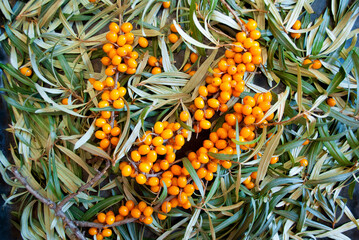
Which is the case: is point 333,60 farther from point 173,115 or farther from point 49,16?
point 49,16

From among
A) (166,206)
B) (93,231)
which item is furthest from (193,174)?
(93,231)

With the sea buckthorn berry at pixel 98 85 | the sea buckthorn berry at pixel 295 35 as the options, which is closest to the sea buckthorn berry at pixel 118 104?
the sea buckthorn berry at pixel 98 85

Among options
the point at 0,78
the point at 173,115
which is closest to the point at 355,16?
the point at 173,115

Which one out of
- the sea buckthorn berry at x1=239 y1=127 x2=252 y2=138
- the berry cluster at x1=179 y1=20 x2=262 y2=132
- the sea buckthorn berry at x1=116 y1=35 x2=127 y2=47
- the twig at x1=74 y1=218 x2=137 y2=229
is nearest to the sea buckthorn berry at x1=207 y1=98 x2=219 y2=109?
the berry cluster at x1=179 y1=20 x2=262 y2=132

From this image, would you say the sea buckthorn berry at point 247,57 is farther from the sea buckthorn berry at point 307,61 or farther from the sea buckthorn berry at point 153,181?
the sea buckthorn berry at point 153,181

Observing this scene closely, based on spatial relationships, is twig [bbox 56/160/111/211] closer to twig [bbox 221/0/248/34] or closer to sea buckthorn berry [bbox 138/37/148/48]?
sea buckthorn berry [bbox 138/37/148/48]

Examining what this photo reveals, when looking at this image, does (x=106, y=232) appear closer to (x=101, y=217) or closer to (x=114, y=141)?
(x=101, y=217)
